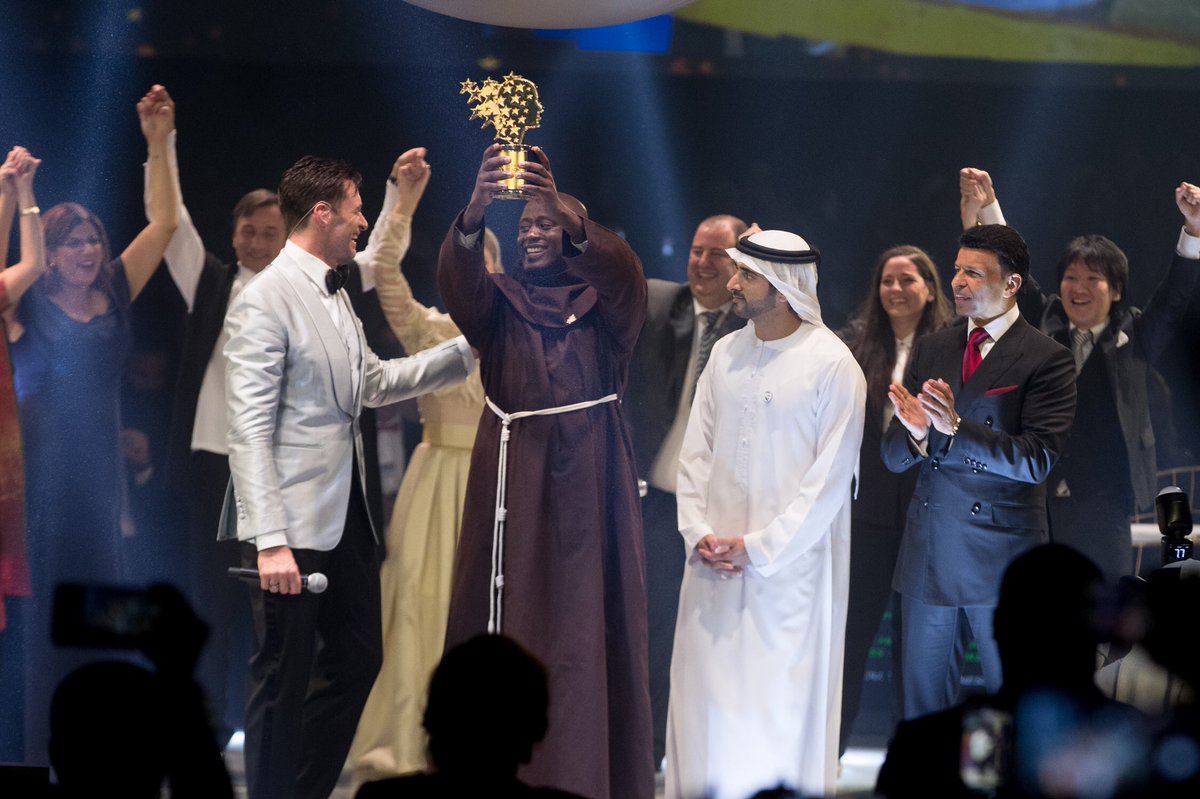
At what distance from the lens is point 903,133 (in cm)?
678

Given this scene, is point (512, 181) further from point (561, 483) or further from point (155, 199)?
point (155, 199)

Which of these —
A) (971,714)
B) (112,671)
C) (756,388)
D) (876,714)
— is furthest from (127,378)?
(971,714)

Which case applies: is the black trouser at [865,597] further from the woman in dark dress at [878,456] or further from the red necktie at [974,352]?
the red necktie at [974,352]

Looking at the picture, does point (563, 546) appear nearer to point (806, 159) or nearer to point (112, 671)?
point (112, 671)

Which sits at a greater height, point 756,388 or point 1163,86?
point 1163,86

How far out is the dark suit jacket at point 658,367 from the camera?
5.50 m

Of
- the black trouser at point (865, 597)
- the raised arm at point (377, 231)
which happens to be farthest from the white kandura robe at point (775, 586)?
the raised arm at point (377, 231)

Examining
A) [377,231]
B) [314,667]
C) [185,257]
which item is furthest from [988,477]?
[185,257]

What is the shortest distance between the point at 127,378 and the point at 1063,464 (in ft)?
12.2

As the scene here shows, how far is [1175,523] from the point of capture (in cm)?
367

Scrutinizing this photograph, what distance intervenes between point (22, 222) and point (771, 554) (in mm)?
2627

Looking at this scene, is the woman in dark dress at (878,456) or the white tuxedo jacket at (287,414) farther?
the woman in dark dress at (878,456)

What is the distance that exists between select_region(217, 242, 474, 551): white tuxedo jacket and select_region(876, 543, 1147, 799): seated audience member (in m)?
2.10

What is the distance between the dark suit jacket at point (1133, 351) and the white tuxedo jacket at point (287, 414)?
2.46m
